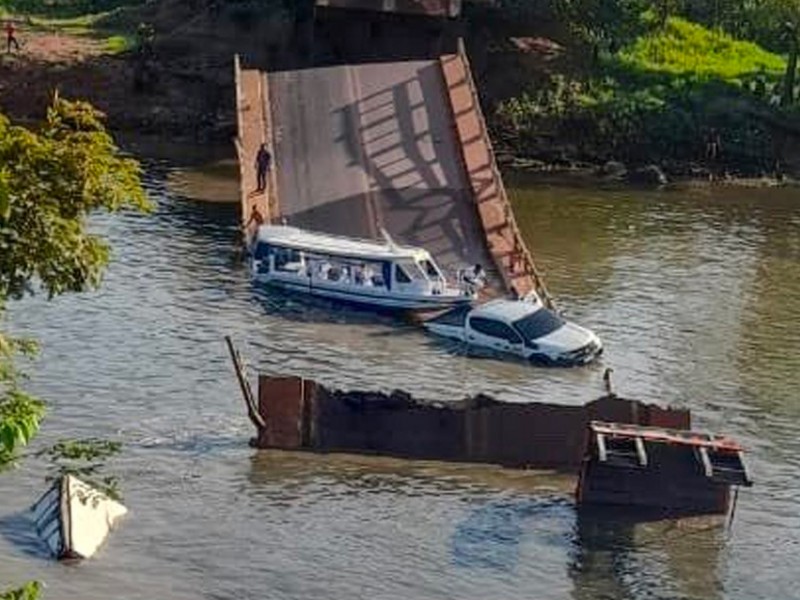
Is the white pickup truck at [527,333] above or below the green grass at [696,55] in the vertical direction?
below

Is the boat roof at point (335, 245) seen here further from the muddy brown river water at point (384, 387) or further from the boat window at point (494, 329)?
the boat window at point (494, 329)

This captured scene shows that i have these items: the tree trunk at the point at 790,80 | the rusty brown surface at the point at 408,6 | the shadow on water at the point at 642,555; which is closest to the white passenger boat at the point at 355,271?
the shadow on water at the point at 642,555

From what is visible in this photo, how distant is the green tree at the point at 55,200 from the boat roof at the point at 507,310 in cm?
3262

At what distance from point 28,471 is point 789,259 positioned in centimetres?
3877

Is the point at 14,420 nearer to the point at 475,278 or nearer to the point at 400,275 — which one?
the point at 400,275

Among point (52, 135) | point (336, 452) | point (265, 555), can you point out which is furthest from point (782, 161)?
point (52, 135)

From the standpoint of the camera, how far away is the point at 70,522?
34.2 meters

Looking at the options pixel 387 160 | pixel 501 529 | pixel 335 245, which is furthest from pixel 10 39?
pixel 501 529

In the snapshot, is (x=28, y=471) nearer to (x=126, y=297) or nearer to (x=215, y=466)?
(x=215, y=466)

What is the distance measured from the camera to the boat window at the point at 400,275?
54.7m

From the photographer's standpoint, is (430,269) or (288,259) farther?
(288,259)

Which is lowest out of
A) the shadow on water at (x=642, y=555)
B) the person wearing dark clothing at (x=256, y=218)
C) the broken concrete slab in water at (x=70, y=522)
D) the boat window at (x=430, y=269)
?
the shadow on water at (x=642, y=555)

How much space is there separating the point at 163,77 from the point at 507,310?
41.3 meters

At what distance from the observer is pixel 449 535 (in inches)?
1451
